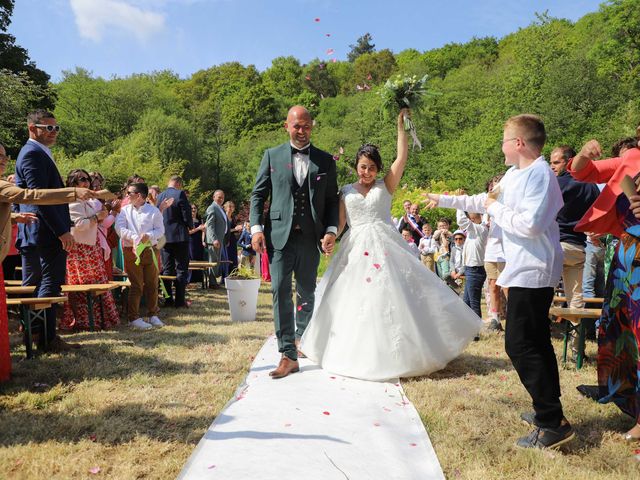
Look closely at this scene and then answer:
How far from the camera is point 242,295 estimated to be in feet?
25.4

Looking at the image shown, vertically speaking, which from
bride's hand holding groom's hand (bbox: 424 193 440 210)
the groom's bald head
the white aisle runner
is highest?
the groom's bald head

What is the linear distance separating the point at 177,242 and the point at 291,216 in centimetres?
498

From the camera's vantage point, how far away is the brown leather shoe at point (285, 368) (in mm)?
4609

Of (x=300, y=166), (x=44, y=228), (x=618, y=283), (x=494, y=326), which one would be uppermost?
(x=300, y=166)

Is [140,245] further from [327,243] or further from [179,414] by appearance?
[179,414]

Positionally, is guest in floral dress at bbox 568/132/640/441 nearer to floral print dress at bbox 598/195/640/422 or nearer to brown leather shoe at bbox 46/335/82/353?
floral print dress at bbox 598/195/640/422

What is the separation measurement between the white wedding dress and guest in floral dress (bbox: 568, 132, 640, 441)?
1392mm

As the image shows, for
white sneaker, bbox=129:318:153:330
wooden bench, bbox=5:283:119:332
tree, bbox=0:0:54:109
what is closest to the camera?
Result: wooden bench, bbox=5:283:119:332

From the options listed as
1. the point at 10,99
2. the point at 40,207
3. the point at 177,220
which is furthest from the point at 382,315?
the point at 10,99

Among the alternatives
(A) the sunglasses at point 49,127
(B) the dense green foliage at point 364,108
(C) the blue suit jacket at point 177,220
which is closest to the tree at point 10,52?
(B) the dense green foliage at point 364,108

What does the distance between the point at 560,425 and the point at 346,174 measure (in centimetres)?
3752

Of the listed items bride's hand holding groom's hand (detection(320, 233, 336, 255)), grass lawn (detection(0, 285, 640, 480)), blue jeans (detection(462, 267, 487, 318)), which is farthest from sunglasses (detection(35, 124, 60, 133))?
blue jeans (detection(462, 267, 487, 318))

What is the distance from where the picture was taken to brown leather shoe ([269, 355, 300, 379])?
461cm

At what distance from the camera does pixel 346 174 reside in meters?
40.1
